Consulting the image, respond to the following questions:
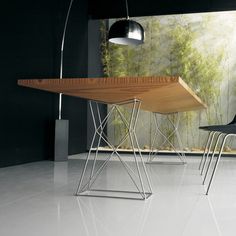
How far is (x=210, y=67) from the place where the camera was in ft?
19.9

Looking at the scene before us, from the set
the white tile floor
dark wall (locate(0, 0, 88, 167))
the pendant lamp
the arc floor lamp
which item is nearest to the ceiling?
dark wall (locate(0, 0, 88, 167))

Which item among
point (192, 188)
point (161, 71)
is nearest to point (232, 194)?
point (192, 188)

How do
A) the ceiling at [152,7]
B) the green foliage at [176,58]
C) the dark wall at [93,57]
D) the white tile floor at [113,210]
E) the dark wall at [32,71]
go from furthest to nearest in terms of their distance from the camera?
the dark wall at [93,57], the green foliage at [176,58], the ceiling at [152,7], the dark wall at [32,71], the white tile floor at [113,210]

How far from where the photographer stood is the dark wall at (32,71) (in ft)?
13.2

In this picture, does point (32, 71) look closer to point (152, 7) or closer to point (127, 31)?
point (127, 31)

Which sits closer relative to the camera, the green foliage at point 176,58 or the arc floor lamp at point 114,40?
the arc floor lamp at point 114,40

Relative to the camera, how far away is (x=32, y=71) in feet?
14.9

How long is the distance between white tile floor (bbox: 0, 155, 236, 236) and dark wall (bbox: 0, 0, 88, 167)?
1037 millimetres

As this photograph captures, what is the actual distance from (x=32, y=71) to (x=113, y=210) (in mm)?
2922

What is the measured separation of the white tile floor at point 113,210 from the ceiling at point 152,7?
133 inches

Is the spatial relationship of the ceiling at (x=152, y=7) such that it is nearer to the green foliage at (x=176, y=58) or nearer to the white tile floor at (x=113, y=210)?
the green foliage at (x=176, y=58)

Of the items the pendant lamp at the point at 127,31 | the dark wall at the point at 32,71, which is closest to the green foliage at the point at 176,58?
the dark wall at the point at 32,71

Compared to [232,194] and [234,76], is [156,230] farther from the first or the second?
[234,76]

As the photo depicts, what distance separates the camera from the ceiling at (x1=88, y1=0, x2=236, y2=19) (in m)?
5.76
